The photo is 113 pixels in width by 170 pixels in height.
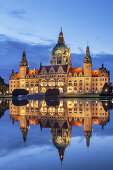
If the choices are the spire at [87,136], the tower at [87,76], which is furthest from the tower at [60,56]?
the spire at [87,136]

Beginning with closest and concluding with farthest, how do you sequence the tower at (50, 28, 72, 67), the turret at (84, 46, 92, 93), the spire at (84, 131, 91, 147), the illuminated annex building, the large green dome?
the spire at (84, 131, 91, 147) < the turret at (84, 46, 92, 93) < the illuminated annex building < the tower at (50, 28, 72, 67) < the large green dome

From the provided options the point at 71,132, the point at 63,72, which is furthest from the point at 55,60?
the point at 71,132

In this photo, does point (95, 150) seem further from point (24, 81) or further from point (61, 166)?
point (24, 81)

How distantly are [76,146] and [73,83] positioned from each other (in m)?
131

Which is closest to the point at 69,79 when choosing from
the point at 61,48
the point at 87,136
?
the point at 61,48

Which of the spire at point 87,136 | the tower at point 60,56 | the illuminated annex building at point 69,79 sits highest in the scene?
the tower at point 60,56

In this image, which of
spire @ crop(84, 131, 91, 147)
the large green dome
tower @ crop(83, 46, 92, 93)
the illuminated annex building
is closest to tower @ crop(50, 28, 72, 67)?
the large green dome

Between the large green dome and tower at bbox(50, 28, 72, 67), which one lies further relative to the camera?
the large green dome

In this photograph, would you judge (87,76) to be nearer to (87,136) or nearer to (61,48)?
(61,48)

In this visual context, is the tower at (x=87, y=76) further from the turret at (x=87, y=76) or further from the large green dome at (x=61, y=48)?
the large green dome at (x=61, y=48)

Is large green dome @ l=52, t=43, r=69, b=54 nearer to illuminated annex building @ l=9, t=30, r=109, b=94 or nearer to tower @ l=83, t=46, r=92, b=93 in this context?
illuminated annex building @ l=9, t=30, r=109, b=94

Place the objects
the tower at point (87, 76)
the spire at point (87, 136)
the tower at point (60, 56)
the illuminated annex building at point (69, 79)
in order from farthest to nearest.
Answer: the tower at point (60, 56), the illuminated annex building at point (69, 79), the tower at point (87, 76), the spire at point (87, 136)

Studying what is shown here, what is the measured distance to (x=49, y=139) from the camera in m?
12.7

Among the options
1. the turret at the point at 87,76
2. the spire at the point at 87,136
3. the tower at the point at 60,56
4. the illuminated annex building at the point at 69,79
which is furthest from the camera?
the tower at the point at 60,56
